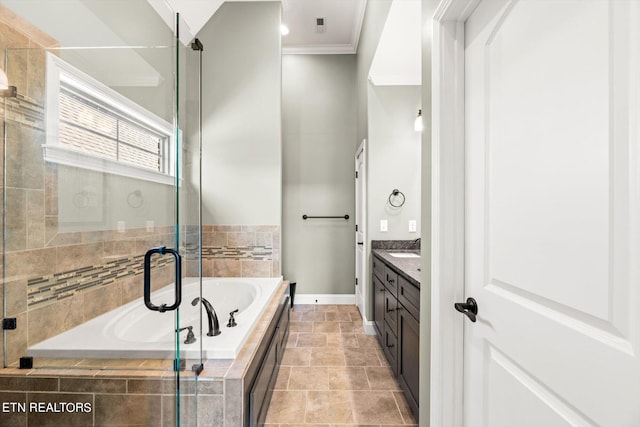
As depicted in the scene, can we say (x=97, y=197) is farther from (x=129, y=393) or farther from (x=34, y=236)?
(x=129, y=393)

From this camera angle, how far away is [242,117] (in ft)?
10.2

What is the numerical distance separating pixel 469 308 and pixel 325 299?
3.13m

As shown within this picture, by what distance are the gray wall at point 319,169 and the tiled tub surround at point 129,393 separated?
8.73 feet

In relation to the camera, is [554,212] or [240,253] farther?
[240,253]

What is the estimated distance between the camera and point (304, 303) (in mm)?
3928

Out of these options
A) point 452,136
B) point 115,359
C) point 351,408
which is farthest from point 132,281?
point 452,136

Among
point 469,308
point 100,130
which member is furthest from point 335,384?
point 100,130

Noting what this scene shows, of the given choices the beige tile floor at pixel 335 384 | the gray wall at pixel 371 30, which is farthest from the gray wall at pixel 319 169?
the beige tile floor at pixel 335 384

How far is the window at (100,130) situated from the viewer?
50.7 inches

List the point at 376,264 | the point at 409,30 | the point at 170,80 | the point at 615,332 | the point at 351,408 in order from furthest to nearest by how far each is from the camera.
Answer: the point at 376,264, the point at 409,30, the point at 351,408, the point at 170,80, the point at 615,332

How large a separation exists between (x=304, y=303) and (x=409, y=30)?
3419mm

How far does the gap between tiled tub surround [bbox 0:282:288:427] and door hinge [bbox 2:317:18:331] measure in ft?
0.55

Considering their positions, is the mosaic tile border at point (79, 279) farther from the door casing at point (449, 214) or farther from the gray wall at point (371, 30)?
the gray wall at point (371, 30)

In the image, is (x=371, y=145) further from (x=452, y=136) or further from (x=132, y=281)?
(x=132, y=281)
